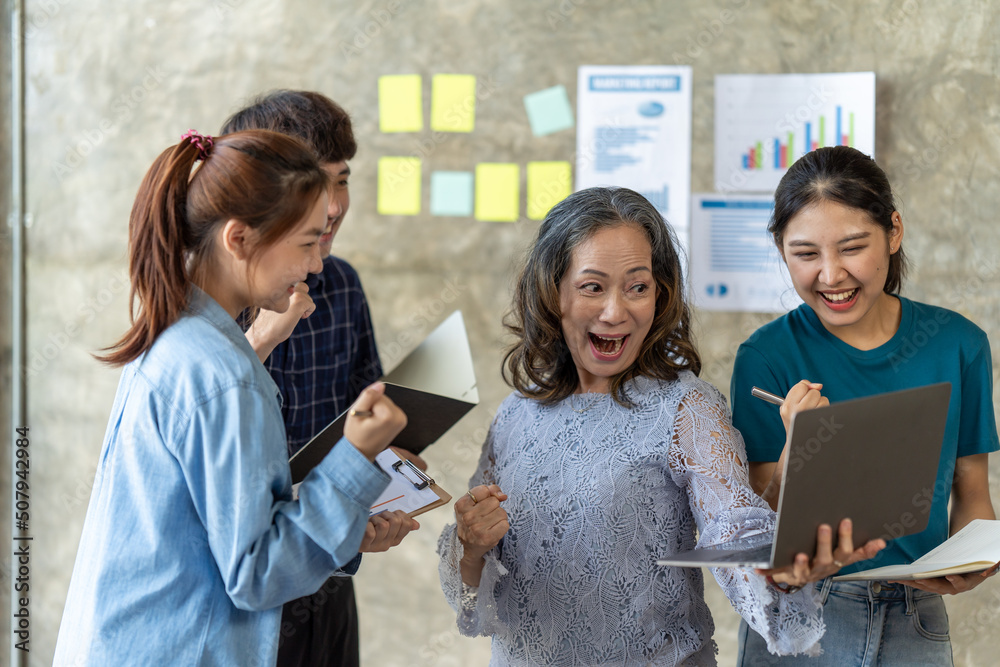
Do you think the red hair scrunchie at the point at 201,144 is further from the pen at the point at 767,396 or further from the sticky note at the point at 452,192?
the sticky note at the point at 452,192

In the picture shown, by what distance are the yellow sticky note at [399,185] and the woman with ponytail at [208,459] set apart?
1.70 metres

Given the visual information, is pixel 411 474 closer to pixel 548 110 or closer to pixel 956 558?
pixel 956 558

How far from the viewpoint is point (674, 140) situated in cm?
266

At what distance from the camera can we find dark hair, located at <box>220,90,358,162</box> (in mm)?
1718

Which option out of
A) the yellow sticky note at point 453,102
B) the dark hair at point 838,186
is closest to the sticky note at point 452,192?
the yellow sticky note at point 453,102

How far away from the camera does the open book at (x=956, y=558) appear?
3.82 feet

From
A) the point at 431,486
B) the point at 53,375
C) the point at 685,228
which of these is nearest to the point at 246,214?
the point at 431,486

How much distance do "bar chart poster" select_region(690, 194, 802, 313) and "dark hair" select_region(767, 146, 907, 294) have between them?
1.09 metres

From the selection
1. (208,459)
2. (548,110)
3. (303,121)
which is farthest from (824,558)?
(548,110)

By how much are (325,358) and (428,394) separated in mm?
701

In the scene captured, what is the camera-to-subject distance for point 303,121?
1.73 metres

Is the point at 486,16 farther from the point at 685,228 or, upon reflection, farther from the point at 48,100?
the point at 48,100

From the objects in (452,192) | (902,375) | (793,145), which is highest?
(793,145)

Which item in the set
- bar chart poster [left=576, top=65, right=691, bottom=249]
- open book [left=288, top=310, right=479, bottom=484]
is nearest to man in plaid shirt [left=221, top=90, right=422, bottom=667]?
open book [left=288, top=310, right=479, bottom=484]
